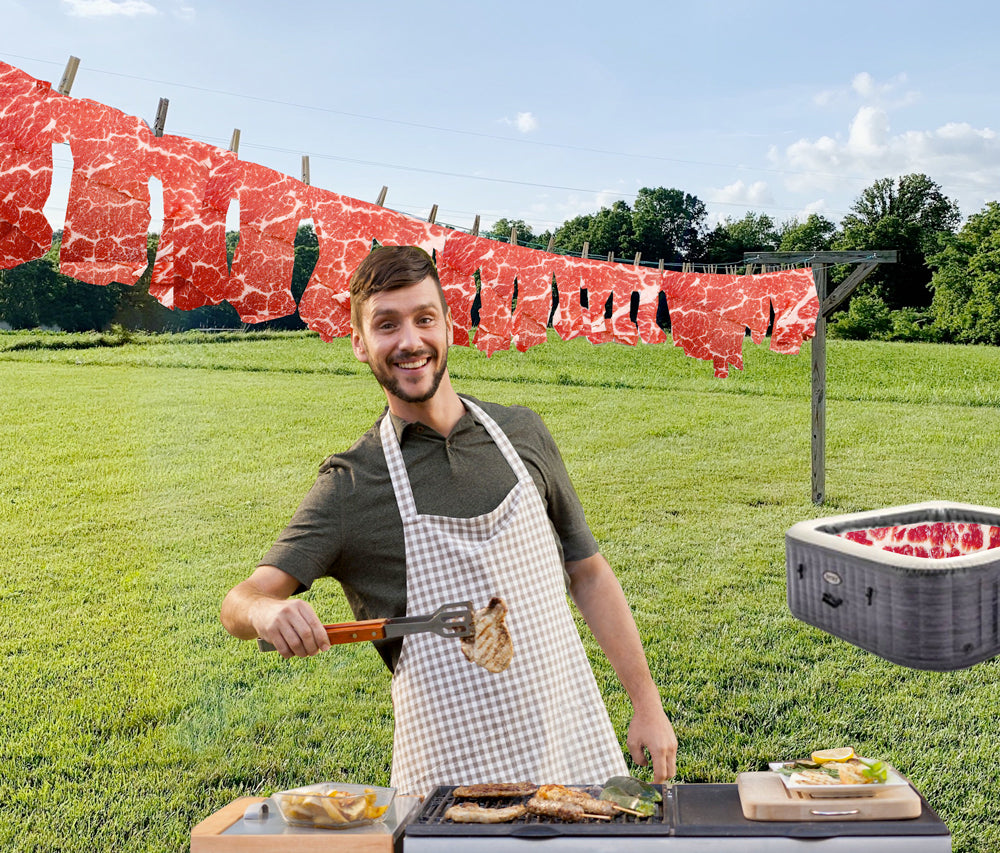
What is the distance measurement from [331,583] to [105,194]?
357cm

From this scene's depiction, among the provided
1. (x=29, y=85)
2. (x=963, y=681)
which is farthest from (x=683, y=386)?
(x=29, y=85)

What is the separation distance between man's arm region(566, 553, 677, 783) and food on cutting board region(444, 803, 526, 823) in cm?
67

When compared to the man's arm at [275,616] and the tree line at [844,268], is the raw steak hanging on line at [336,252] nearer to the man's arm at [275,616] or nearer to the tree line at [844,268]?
the man's arm at [275,616]

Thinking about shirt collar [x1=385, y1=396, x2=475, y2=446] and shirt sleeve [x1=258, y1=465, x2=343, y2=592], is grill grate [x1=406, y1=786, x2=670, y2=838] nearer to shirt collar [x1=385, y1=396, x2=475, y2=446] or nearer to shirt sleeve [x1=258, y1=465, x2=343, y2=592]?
shirt sleeve [x1=258, y1=465, x2=343, y2=592]

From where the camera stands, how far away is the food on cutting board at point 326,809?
1.21 meters

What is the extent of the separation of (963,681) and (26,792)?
4088 millimetres

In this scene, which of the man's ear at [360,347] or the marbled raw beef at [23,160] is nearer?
the man's ear at [360,347]

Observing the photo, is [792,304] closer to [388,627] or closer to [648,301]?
[648,301]

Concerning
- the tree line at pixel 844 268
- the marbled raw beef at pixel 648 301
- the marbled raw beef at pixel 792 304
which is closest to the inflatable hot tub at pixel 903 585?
the marbled raw beef at pixel 648 301

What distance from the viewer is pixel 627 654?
1.94 metres

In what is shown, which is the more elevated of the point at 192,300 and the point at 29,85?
the point at 29,85

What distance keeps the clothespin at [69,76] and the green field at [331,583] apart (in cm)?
252

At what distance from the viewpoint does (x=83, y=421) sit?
9.76m

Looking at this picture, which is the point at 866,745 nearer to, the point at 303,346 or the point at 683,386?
the point at 683,386
